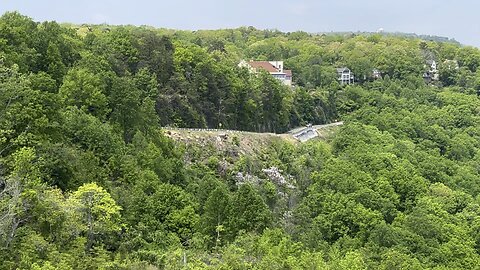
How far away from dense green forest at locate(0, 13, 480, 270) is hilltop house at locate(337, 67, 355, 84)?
26.3 m

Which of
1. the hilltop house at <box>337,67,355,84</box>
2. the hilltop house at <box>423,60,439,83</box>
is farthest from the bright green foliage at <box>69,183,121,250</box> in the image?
the hilltop house at <box>423,60,439,83</box>

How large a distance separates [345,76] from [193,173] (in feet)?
237

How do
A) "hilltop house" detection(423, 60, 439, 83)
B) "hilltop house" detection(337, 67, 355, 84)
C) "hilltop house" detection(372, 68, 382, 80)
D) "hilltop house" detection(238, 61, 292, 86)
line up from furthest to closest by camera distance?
1. "hilltop house" detection(423, 60, 439, 83)
2. "hilltop house" detection(372, 68, 382, 80)
3. "hilltop house" detection(337, 67, 355, 84)
4. "hilltop house" detection(238, 61, 292, 86)

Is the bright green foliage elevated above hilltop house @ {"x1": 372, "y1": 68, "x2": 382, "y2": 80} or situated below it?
above

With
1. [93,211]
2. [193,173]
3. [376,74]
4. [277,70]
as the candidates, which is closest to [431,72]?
[376,74]

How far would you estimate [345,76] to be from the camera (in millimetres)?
111375

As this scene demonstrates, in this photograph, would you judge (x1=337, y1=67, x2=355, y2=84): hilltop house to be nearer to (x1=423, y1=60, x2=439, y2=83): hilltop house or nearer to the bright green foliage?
(x1=423, y1=60, x2=439, y2=83): hilltop house

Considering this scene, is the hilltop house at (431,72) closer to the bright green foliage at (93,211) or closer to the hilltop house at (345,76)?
the hilltop house at (345,76)

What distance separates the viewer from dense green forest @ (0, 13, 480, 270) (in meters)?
24.0

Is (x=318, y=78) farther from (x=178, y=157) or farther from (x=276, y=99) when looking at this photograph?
(x=178, y=157)

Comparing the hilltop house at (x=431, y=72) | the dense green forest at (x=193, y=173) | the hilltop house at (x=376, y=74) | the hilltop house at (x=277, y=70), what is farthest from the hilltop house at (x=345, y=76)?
the dense green forest at (x=193, y=173)

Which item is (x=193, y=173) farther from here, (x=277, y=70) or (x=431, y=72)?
(x=431, y=72)

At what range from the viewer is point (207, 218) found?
101ft

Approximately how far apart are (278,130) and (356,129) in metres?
10.7
